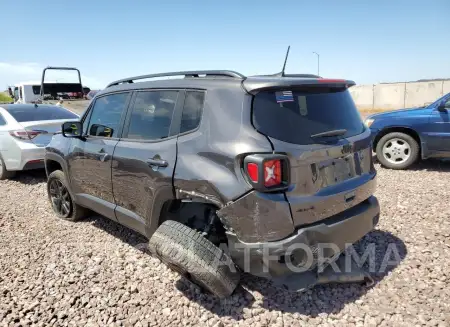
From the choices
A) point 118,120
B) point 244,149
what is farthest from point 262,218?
point 118,120

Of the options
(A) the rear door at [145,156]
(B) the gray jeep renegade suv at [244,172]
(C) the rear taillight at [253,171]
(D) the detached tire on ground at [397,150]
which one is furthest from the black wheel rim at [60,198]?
(D) the detached tire on ground at [397,150]

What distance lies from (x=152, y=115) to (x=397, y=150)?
19.0 feet

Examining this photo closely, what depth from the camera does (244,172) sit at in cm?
239

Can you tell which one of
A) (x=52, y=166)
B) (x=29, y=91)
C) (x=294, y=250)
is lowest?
(x=294, y=250)

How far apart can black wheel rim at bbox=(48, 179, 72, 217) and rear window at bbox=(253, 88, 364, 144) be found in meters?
3.29

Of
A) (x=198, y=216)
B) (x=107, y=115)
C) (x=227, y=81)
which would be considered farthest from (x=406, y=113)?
(x=107, y=115)

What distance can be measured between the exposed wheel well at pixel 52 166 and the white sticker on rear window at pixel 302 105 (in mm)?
3700

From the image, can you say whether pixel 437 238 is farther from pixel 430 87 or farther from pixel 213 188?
pixel 430 87

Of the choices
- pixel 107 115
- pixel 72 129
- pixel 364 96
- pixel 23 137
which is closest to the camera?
pixel 107 115

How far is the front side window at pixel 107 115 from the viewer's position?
3641 millimetres

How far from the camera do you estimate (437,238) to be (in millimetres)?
3820

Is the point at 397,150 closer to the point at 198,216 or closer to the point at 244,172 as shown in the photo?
the point at 198,216

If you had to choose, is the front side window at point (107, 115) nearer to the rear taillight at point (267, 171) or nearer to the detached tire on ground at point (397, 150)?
the rear taillight at point (267, 171)

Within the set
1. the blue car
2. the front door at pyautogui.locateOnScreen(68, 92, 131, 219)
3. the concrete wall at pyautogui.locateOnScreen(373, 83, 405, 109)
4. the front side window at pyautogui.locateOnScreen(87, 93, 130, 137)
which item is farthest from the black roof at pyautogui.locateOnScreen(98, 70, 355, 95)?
the concrete wall at pyautogui.locateOnScreen(373, 83, 405, 109)
